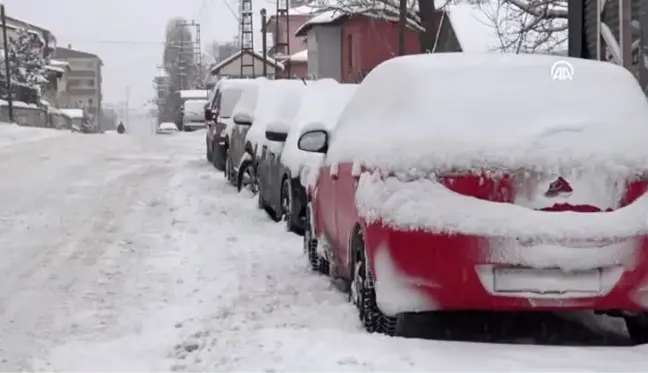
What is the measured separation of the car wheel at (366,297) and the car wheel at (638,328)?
53.9 inches

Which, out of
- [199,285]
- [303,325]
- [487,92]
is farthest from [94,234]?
[487,92]

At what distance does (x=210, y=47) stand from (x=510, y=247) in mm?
141264

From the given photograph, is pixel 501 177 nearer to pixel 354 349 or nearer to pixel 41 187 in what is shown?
pixel 354 349

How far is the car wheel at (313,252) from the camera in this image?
8.50 m

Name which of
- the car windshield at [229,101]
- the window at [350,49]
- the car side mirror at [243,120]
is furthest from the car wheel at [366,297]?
the window at [350,49]

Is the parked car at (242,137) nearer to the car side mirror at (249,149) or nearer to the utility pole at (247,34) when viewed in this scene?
the car side mirror at (249,149)

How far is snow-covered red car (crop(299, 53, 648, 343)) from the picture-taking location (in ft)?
17.5

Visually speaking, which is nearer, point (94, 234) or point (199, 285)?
point (199, 285)

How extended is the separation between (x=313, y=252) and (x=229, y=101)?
439 inches

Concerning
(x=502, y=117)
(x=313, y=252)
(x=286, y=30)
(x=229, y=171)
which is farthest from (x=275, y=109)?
(x=286, y=30)

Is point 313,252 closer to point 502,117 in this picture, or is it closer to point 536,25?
point 502,117

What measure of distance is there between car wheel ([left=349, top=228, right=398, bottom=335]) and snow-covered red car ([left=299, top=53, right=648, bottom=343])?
0.06ft

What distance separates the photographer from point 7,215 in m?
12.4

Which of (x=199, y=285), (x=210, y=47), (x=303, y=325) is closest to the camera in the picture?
(x=303, y=325)
